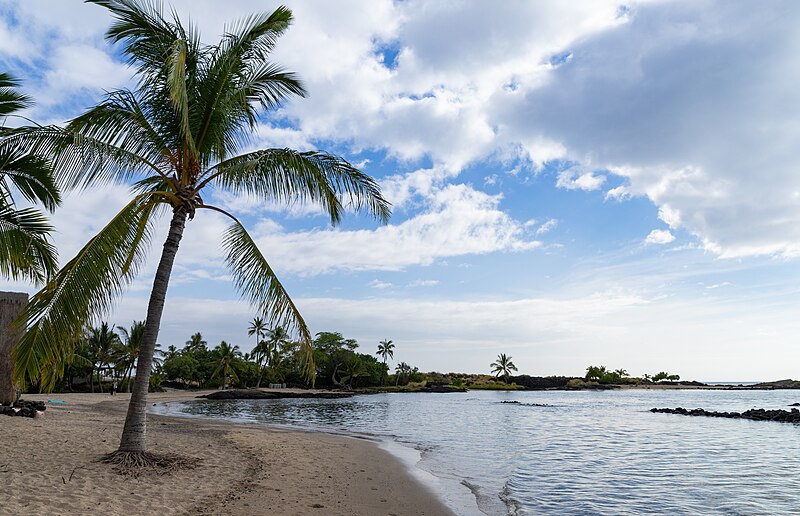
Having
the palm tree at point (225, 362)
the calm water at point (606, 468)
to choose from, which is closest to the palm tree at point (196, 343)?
the palm tree at point (225, 362)

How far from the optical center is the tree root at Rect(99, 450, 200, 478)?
8.58m

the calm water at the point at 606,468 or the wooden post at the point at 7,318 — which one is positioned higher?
the wooden post at the point at 7,318

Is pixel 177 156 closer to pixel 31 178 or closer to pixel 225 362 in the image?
pixel 31 178

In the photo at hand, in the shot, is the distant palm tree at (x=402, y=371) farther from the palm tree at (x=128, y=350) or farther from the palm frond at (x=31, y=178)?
the palm frond at (x=31, y=178)

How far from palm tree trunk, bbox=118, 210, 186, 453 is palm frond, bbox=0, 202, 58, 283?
450 cm

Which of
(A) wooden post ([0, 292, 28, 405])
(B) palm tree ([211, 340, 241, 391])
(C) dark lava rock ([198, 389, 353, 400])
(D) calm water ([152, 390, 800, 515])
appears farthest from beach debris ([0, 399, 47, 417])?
(B) palm tree ([211, 340, 241, 391])

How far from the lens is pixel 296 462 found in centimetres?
1239

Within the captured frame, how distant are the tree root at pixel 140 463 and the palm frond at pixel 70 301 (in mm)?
2023

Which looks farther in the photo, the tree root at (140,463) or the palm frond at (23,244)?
the palm frond at (23,244)

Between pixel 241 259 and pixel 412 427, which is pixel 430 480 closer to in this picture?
pixel 241 259

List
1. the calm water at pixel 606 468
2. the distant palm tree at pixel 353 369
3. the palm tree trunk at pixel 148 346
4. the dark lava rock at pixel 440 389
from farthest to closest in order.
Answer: the dark lava rock at pixel 440 389, the distant palm tree at pixel 353 369, the calm water at pixel 606 468, the palm tree trunk at pixel 148 346

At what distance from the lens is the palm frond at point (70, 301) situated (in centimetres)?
727

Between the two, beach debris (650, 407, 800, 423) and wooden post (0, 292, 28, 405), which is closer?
wooden post (0, 292, 28, 405)

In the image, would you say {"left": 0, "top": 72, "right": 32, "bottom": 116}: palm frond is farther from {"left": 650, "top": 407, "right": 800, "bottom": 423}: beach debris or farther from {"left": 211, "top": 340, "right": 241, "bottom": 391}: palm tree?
{"left": 211, "top": 340, "right": 241, "bottom": 391}: palm tree
